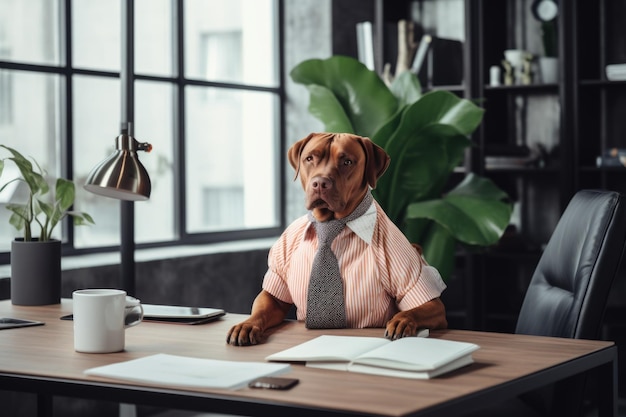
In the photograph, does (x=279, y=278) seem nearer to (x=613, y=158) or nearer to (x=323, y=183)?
(x=323, y=183)

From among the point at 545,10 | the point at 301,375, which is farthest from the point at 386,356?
the point at 545,10

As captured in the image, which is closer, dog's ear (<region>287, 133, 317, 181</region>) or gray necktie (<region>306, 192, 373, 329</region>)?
gray necktie (<region>306, 192, 373, 329</region>)

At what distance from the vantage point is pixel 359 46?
495cm

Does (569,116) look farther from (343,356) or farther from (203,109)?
(343,356)

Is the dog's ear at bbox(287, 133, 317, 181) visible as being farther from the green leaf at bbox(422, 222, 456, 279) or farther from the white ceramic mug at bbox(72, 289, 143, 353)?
the green leaf at bbox(422, 222, 456, 279)

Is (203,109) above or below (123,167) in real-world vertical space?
above

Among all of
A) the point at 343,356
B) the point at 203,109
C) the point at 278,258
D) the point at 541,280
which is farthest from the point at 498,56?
the point at 343,356

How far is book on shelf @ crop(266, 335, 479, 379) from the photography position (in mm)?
1533

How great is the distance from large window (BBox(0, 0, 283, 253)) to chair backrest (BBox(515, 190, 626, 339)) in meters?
1.71

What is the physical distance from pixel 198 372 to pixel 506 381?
50cm

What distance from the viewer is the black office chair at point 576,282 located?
2.09 meters

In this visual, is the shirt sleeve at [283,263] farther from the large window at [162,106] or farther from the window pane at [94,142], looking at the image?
the window pane at [94,142]

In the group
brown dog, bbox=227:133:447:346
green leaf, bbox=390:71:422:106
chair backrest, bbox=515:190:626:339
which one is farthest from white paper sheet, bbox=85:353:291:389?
green leaf, bbox=390:71:422:106

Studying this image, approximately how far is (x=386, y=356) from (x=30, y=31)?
2.76 m
